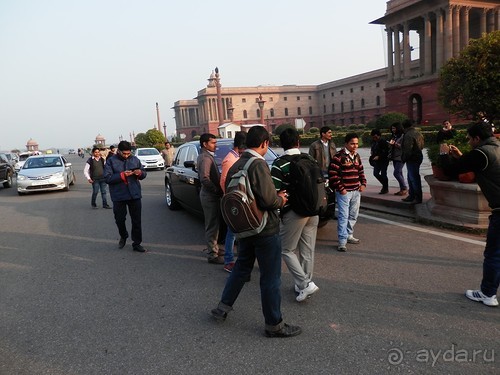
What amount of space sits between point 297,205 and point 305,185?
21cm

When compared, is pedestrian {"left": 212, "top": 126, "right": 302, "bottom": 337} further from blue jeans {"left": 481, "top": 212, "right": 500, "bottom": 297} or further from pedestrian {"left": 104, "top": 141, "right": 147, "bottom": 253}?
pedestrian {"left": 104, "top": 141, "right": 147, "bottom": 253}

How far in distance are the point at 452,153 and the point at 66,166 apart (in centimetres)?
1503

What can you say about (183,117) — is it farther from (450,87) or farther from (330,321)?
(330,321)

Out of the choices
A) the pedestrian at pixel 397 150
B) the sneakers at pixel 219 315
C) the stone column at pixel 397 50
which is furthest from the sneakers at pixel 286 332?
the stone column at pixel 397 50

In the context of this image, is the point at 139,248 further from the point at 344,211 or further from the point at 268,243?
the point at 268,243

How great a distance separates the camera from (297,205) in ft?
12.4

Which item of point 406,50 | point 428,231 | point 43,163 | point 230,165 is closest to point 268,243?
point 230,165

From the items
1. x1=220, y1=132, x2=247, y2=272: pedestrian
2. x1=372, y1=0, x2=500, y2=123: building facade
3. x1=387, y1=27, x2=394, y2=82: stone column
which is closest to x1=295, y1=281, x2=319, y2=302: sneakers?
x1=220, y1=132, x2=247, y2=272: pedestrian

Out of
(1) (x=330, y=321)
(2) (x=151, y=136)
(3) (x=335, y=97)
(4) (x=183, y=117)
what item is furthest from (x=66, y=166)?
(4) (x=183, y=117)

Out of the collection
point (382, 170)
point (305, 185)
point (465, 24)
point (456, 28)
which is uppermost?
point (465, 24)

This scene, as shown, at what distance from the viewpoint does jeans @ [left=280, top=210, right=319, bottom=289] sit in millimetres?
3922

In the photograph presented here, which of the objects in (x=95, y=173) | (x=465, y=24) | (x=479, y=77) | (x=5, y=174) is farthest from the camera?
(x=465, y=24)

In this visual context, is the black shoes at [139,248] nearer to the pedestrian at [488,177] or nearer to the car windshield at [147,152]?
the pedestrian at [488,177]

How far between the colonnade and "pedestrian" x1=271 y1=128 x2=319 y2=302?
48562 millimetres
